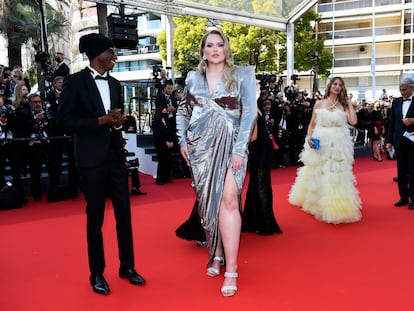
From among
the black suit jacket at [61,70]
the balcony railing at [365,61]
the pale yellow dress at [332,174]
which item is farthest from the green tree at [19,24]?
the balcony railing at [365,61]

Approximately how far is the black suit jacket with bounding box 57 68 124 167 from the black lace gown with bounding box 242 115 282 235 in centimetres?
172

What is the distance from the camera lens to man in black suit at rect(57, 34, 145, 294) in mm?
2883

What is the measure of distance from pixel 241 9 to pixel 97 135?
41.2 ft

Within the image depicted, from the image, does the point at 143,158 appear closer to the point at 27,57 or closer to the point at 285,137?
the point at 285,137

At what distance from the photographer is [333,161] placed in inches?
192

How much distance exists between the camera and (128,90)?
15.7 meters

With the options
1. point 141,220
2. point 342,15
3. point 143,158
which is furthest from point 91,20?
point 141,220

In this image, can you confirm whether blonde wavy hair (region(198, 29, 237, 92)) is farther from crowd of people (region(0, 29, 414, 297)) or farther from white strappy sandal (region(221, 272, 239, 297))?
white strappy sandal (region(221, 272, 239, 297))

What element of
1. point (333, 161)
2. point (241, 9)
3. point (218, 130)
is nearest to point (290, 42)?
point (241, 9)

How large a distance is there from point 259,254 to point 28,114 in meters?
4.36

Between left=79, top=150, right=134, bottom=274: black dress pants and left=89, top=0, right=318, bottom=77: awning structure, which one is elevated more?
left=89, top=0, right=318, bottom=77: awning structure

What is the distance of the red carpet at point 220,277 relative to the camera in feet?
9.27

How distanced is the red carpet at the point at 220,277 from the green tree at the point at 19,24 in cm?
1689

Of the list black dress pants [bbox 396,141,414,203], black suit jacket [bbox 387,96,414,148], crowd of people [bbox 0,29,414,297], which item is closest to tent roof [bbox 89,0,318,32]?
black suit jacket [bbox 387,96,414,148]
